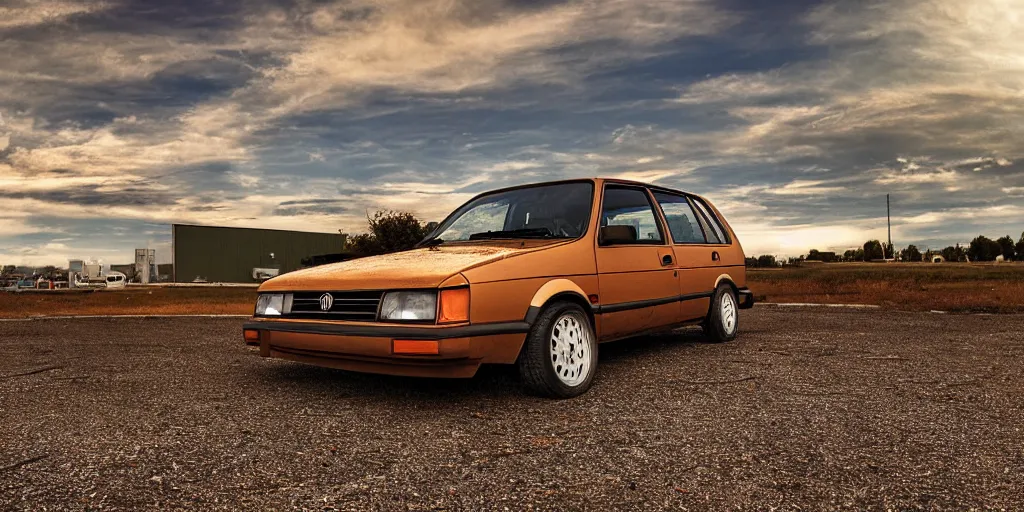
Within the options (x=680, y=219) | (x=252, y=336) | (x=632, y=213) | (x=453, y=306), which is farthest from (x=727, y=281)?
(x=252, y=336)

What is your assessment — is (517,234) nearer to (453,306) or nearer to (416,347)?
(453,306)

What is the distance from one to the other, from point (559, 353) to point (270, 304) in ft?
6.79

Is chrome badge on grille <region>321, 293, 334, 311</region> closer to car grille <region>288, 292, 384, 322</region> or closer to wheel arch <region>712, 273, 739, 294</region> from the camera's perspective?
car grille <region>288, 292, 384, 322</region>

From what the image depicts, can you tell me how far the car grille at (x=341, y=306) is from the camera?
386cm

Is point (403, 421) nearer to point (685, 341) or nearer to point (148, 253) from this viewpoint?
point (685, 341)

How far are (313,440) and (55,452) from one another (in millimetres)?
1222

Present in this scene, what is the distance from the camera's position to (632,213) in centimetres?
555

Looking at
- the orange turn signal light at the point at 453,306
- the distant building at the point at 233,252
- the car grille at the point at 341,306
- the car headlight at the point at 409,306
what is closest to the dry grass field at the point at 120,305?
the car grille at the point at 341,306

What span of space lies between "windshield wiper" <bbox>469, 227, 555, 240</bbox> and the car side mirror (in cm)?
37

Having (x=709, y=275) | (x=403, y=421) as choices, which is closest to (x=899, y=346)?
(x=709, y=275)

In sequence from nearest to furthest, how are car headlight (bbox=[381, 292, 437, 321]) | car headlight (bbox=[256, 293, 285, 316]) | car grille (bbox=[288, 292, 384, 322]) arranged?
car headlight (bbox=[381, 292, 437, 321])
car grille (bbox=[288, 292, 384, 322])
car headlight (bbox=[256, 293, 285, 316])

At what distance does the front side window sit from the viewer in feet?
16.8

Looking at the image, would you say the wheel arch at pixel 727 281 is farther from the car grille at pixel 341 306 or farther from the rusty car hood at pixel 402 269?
the car grille at pixel 341 306

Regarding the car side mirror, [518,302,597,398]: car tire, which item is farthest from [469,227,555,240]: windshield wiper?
[518,302,597,398]: car tire
